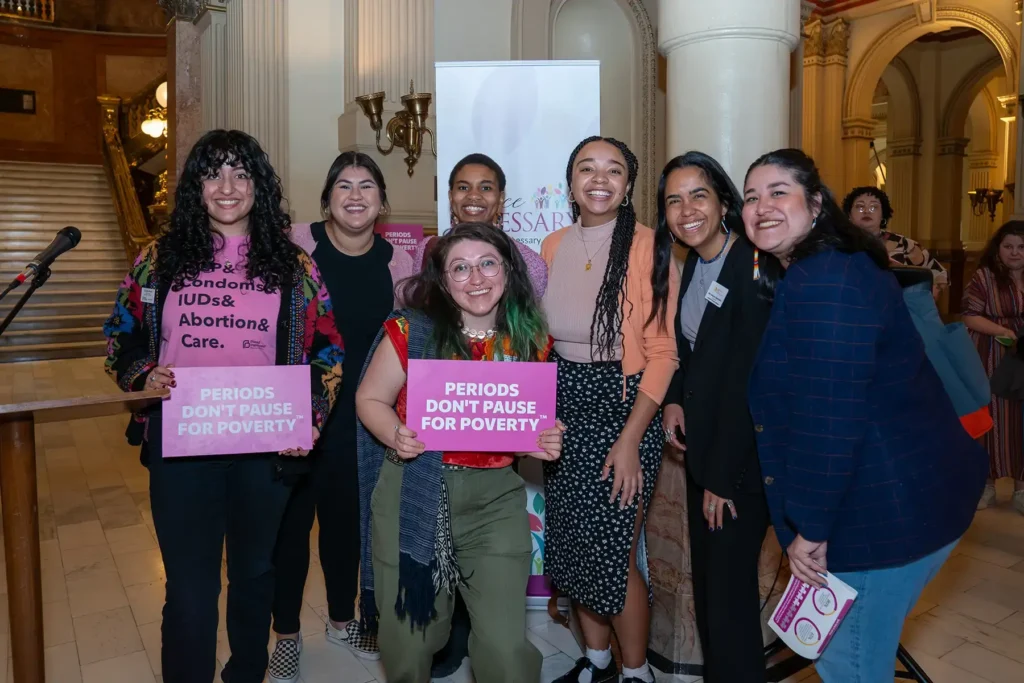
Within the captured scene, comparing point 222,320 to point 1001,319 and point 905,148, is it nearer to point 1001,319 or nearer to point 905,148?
point 1001,319

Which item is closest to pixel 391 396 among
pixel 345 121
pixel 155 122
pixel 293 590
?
pixel 293 590

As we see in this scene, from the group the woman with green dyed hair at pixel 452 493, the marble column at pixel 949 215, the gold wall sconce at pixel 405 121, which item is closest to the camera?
the woman with green dyed hair at pixel 452 493

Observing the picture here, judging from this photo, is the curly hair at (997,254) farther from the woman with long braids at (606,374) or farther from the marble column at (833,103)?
the marble column at (833,103)

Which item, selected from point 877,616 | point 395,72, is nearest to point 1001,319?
point 877,616

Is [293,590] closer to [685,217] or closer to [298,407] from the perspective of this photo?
[298,407]

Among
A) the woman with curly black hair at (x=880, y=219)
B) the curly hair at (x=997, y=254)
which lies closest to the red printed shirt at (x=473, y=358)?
the woman with curly black hair at (x=880, y=219)

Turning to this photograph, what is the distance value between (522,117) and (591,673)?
2162mm

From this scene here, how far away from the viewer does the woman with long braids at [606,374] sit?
2.15 m

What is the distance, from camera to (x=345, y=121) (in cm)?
582

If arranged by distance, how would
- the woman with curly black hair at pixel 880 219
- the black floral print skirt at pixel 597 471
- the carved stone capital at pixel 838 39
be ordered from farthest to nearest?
the carved stone capital at pixel 838 39 < the woman with curly black hair at pixel 880 219 < the black floral print skirt at pixel 597 471

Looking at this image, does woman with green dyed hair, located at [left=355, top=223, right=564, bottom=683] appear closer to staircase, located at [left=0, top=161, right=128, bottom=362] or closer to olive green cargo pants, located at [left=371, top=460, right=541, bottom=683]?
olive green cargo pants, located at [left=371, top=460, right=541, bottom=683]

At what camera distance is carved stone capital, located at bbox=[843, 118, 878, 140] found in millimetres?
11320

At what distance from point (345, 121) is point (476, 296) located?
171 inches

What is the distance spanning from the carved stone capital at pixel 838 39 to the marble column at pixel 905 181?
304 cm
